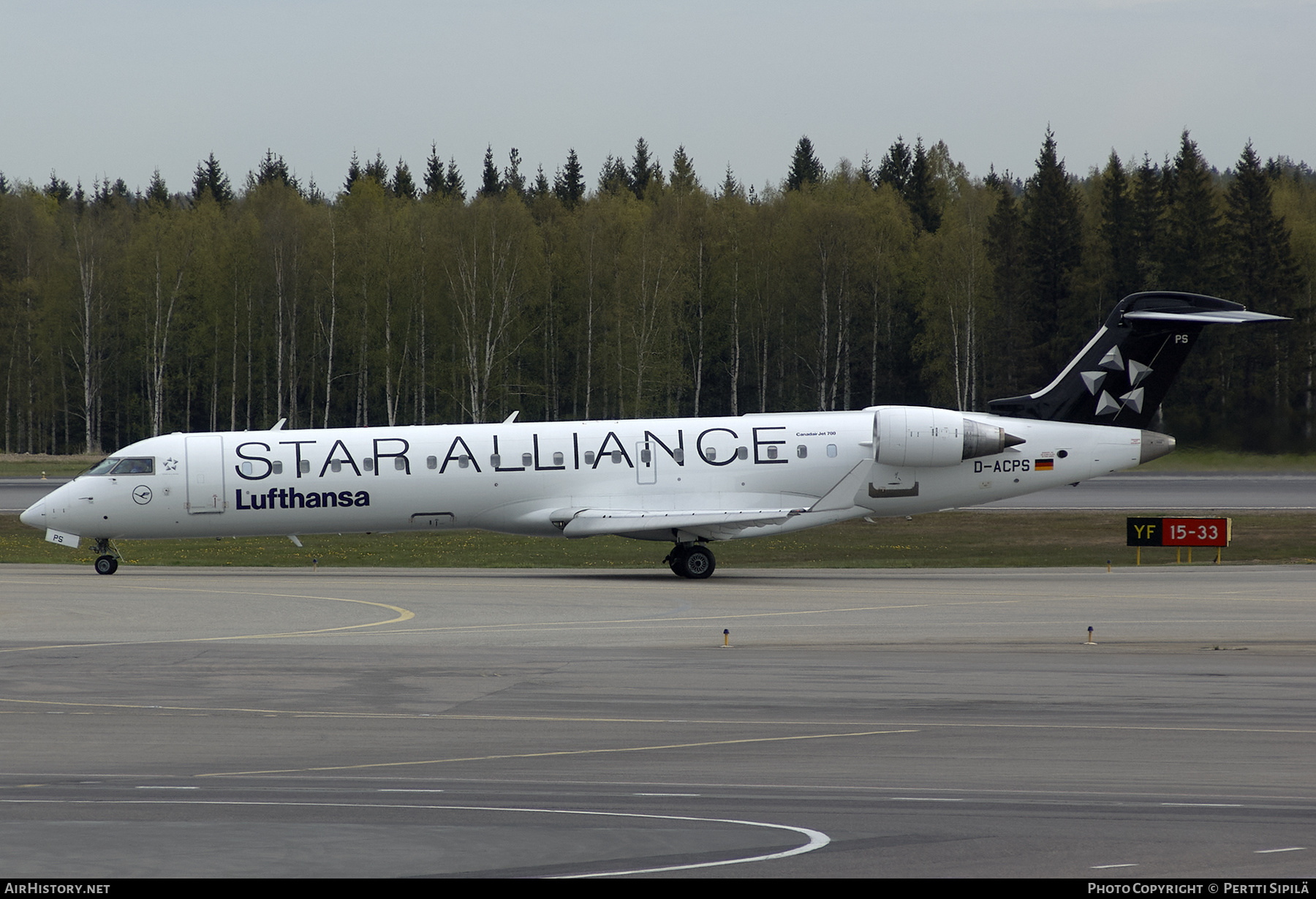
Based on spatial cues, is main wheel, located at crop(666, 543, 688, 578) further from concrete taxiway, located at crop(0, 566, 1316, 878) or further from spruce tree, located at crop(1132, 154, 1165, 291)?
spruce tree, located at crop(1132, 154, 1165, 291)

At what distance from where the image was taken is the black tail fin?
33.2 m

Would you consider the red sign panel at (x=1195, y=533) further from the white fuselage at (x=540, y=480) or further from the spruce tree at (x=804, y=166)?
the spruce tree at (x=804, y=166)

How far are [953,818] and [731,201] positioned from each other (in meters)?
Result: 84.8

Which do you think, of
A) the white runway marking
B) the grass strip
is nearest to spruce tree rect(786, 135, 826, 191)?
the grass strip

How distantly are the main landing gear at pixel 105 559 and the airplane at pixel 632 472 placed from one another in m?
0.04

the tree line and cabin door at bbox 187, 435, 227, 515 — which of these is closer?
cabin door at bbox 187, 435, 227, 515

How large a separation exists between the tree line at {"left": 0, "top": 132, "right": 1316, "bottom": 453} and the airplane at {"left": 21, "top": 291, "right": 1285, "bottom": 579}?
151 ft

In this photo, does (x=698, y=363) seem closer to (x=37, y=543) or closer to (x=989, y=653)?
(x=37, y=543)

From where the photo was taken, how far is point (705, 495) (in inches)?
1280

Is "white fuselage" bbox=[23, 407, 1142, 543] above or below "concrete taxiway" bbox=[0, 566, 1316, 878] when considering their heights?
above

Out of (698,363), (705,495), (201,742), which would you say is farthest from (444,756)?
(698,363)

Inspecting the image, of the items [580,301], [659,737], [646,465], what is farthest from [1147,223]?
[659,737]

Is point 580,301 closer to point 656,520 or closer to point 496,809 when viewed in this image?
point 656,520

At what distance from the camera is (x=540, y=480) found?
32.3m
